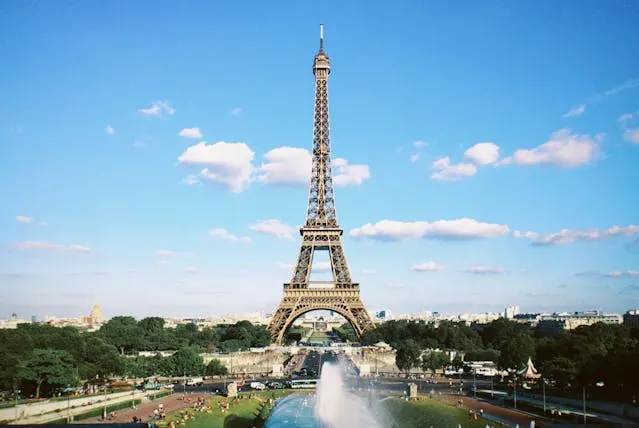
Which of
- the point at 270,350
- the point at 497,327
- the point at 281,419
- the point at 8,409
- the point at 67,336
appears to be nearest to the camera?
the point at 8,409

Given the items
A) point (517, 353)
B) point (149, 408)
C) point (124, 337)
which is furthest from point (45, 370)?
point (517, 353)

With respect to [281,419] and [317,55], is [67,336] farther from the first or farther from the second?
[317,55]

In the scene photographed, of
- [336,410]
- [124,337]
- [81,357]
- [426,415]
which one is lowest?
[426,415]

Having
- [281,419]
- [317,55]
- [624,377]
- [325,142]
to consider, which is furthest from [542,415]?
[317,55]

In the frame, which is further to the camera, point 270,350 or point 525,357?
point 270,350

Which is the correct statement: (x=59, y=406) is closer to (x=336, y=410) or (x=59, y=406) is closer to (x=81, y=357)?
(x=336, y=410)

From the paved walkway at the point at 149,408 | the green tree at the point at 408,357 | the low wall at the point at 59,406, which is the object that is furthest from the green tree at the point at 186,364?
the green tree at the point at 408,357

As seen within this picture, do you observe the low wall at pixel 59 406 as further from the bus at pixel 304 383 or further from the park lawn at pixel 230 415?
the bus at pixel 304 383

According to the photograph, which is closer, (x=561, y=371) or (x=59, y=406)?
(x=59, y=406)
